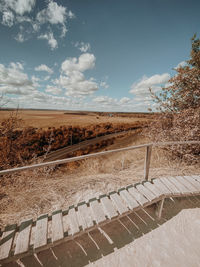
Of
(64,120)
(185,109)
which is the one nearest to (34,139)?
(185,109)

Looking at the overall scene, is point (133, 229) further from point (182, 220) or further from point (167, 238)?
point (182, 220)

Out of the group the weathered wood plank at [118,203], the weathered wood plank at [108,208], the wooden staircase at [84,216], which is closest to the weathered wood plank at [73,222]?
the wooden staircase at [84,216]

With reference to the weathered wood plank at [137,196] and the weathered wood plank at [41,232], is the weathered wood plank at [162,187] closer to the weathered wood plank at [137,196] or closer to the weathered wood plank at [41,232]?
the weathered wood plank at [137,196]

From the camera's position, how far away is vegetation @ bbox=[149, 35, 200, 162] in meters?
5.40

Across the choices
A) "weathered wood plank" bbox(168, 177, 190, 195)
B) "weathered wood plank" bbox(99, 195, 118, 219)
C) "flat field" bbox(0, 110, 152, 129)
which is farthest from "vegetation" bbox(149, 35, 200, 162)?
"weathered wood plank" bbox(99, 195, 118, 219)

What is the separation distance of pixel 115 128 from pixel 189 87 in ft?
193

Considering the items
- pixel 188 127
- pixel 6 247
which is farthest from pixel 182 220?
pixel 188 127

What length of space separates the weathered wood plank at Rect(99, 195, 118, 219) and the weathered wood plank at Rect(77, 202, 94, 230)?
0.27m

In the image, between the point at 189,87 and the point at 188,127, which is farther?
the point at 189,87

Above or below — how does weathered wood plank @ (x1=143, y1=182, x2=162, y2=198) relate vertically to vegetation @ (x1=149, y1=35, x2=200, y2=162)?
below

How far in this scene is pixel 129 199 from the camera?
2.25 metres

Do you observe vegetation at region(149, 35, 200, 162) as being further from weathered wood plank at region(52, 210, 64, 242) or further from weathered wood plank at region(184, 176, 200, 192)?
weathered wood plank at region(52, 210, 64, 242)

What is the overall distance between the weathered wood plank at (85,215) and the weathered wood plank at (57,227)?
326mm

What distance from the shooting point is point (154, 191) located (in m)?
2.42
